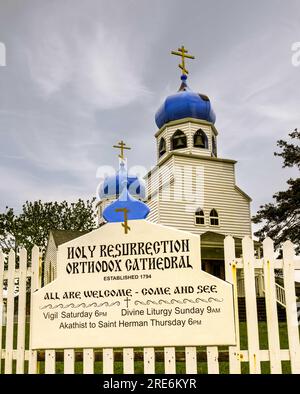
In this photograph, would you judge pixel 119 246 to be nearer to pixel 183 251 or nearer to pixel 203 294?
pixel 183 251

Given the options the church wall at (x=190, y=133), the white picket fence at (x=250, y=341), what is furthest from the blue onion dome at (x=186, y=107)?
the white picket fence at (x=250, y=341)

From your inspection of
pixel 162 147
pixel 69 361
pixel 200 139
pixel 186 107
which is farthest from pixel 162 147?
pixel 69 361

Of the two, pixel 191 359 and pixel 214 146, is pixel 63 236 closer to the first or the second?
pixel 214 146

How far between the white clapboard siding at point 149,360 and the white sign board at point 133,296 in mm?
85

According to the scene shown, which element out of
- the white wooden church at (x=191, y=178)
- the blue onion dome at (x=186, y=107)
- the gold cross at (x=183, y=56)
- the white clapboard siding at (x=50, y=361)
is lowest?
the white clapboard siding at (x=50, y=361)

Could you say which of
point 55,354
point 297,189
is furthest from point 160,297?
point 297,189

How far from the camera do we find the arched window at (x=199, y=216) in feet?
94.6

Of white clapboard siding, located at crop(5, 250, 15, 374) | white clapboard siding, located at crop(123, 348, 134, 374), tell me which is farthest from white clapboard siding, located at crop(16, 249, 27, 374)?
white clapboard siding, located at crop(123, 348, 134, 374)

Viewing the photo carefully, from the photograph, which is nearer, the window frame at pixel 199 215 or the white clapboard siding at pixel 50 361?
the white clapboard siding at pixel 50 361

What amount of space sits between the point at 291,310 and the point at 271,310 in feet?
0.78

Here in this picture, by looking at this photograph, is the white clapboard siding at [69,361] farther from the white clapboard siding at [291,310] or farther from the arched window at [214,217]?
the arched window at [214,217]

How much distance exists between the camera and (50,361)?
18.1 ft

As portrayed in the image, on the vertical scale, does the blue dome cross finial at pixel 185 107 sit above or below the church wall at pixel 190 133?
above

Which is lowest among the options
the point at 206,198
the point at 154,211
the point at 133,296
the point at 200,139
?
the point at 133,296
